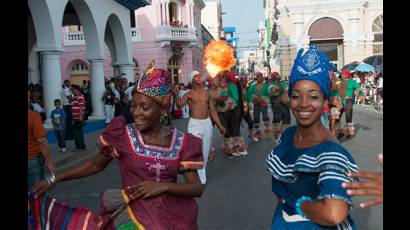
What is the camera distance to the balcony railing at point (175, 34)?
3438 cm

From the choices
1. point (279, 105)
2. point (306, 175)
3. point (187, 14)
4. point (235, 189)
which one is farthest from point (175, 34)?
point (306, 175)

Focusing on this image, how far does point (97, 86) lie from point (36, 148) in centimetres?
1247

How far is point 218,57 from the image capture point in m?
10.3

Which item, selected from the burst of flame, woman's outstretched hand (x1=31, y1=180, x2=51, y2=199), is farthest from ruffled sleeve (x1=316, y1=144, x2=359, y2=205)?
the burst of flame

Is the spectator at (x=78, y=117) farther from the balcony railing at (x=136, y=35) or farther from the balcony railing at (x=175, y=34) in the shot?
the balcony railing at (x=136, y=35)

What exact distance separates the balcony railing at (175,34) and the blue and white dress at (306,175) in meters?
32.3

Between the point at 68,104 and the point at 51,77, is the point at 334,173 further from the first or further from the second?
the point at 51,77

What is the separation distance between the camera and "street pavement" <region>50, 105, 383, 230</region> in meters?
5.50

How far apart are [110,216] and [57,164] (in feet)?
24.9

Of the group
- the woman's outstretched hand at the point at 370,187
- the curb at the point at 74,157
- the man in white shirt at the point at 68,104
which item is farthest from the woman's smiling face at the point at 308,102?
the man in white shirt at the point at 68,104

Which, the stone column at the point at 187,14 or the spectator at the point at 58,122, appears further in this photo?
the stone column at the point at 187,14
